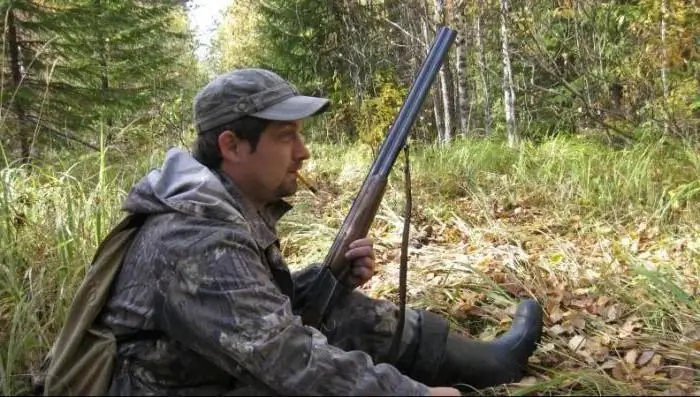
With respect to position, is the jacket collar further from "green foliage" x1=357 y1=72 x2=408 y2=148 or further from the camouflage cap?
"green foliage" x1=357 y1=72 x2=408 y2=148

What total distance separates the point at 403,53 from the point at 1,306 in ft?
43.5

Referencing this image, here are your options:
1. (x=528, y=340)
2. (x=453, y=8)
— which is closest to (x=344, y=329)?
(x=528, y=340)

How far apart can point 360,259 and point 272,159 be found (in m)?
0.58

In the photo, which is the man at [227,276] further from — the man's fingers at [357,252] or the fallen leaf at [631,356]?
the fallen leaf at [631,356]

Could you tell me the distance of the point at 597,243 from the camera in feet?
13.9

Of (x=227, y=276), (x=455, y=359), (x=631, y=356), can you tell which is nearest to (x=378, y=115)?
(x=631, y=356)

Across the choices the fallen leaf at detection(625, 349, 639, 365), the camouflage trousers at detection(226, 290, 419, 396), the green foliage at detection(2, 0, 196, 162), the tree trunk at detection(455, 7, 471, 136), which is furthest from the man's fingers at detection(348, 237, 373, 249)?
the tree trunk at detection(455, 7, 471, 136)

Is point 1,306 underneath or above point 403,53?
underneath

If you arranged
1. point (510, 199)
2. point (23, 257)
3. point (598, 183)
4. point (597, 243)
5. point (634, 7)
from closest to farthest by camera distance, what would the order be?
point (23, 257) → point (597, 243) → point (598, 183) → point (510, 199) → point (634, 7)

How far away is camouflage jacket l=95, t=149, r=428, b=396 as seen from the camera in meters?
1.66

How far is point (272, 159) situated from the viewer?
208 cm

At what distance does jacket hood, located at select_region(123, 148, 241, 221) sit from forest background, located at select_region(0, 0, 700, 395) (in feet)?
2.63

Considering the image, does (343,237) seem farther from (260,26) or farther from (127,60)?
(260,26)

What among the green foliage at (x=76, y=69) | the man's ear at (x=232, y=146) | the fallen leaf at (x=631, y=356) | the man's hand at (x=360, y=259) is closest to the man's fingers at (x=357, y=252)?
the man's hand at (x=360, y=259)
